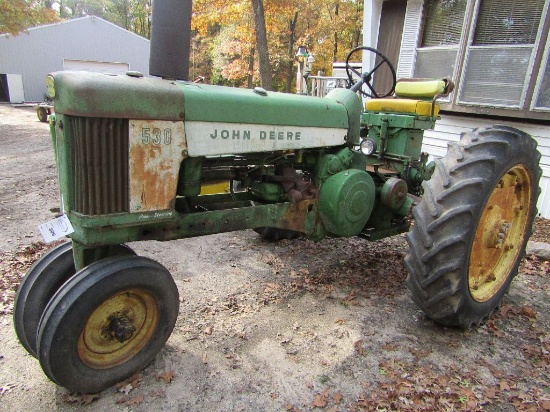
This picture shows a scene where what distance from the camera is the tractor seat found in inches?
156

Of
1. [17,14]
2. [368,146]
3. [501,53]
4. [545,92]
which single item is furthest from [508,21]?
[17,14]

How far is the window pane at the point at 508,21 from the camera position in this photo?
231 inches

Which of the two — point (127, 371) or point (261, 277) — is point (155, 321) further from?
point (261, 277)

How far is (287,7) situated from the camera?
50.5 feet

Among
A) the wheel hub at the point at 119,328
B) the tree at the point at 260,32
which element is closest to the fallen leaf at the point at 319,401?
the wheel hub at the point at 119,328

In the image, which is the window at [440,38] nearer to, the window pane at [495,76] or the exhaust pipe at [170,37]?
the window pane at [495,76]

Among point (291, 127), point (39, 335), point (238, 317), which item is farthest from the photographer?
Result: point (238, 317)

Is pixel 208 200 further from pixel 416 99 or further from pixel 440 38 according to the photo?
pixel 440 38

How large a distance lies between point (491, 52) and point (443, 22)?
1.14m

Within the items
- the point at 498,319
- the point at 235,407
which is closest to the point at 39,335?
the point at 235,407

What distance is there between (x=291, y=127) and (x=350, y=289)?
1501mm

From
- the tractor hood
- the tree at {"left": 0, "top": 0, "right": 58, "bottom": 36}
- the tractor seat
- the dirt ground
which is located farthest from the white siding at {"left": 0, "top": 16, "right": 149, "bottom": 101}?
the tractor hood

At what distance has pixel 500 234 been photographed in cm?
297

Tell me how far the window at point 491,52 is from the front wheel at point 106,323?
5.76 meters
